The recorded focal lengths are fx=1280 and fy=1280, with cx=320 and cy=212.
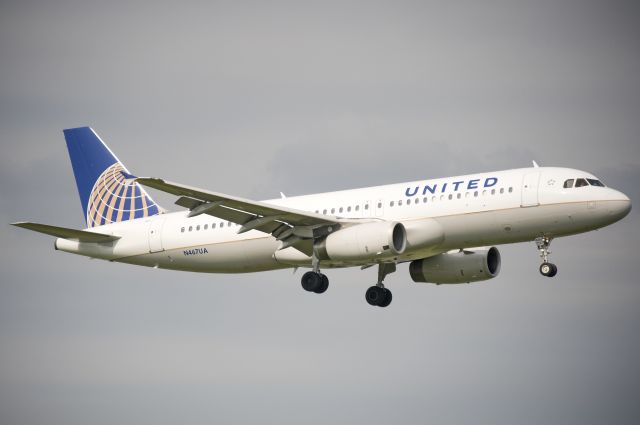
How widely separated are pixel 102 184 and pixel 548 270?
23.5 meters

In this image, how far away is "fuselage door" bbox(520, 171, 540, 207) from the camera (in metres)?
53.1

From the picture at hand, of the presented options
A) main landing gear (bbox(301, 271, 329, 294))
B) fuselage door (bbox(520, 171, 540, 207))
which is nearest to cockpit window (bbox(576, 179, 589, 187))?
fuselage door (bbox(520, 171, 540, 207))

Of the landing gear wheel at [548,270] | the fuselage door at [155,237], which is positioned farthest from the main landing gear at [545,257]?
the fuselage door at [155,237]

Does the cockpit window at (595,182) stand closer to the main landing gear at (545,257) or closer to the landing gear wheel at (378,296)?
the main landing gear at (545,257)

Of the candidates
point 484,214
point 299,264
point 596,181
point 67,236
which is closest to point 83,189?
point 67,236

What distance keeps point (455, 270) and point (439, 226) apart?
626 centimetres

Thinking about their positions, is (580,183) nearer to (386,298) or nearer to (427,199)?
(427,199)

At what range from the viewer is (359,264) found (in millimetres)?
56031

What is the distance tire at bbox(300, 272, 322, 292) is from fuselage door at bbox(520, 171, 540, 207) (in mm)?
9487

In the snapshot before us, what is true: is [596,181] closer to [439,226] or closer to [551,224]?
[551,224]

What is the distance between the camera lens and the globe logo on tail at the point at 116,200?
206 feet

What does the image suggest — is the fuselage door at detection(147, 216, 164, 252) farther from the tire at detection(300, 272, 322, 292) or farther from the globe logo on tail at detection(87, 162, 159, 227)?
the tire at detection(300, 272, 322, 292)

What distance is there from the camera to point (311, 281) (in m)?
56.0

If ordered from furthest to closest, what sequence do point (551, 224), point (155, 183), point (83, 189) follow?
point (83, 189) → point (551, 224) → point (155, 183)
